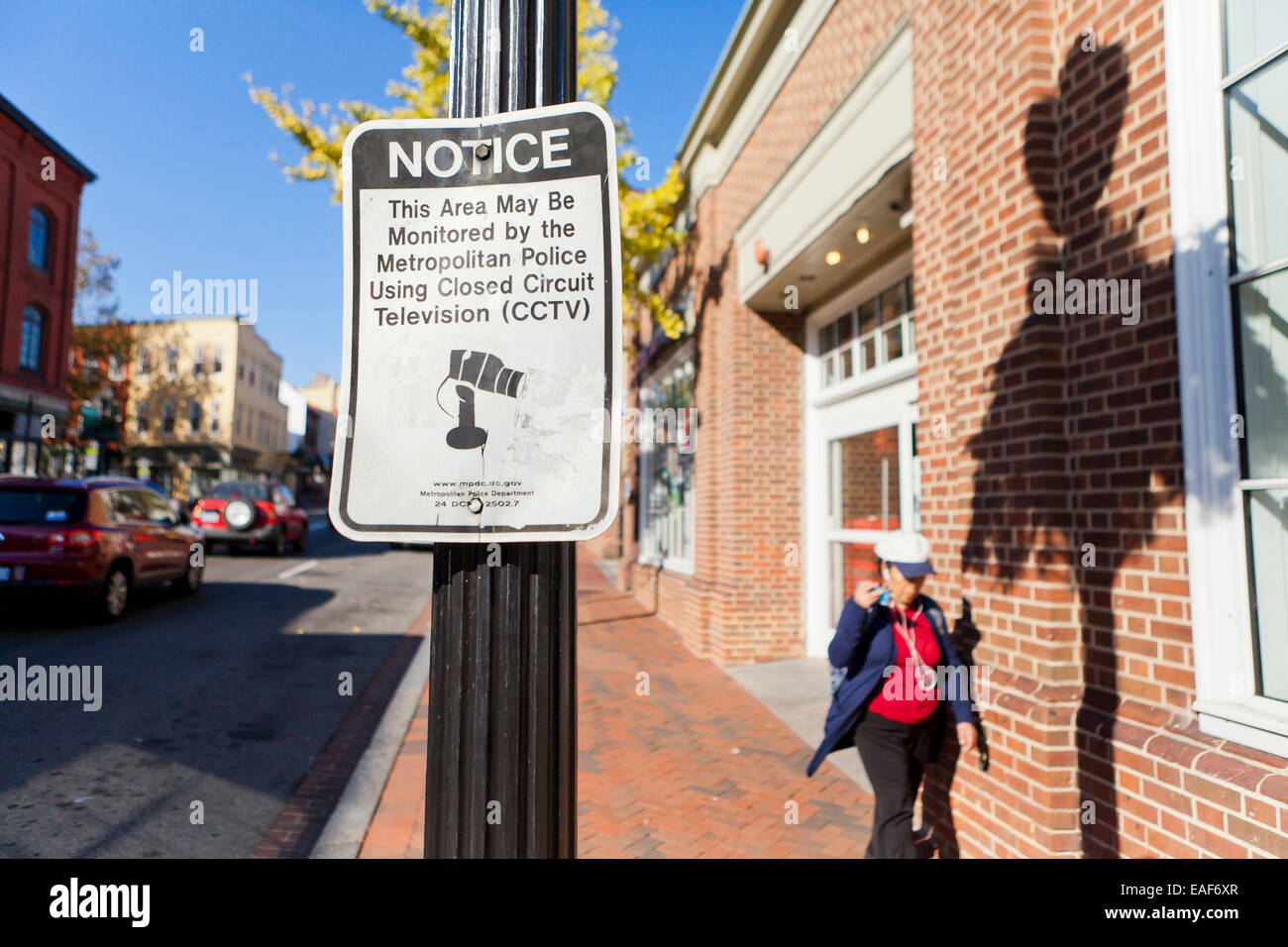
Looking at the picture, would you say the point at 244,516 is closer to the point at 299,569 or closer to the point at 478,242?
the point at 299,569

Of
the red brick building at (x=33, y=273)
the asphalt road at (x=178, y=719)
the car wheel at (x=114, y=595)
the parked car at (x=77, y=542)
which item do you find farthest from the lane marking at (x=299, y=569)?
the red brick building at (x=33, y=273)

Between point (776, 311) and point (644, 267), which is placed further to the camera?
point (644, 267)

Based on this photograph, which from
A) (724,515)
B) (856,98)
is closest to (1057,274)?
(856,98)

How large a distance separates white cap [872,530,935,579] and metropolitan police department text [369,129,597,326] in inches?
101

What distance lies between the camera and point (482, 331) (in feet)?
5.18

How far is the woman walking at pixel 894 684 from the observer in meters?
3.62

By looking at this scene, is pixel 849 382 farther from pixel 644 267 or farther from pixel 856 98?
pixel 644 267

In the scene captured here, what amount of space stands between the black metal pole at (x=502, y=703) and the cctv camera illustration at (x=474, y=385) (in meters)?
0.22

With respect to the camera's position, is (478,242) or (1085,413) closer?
(478,242)

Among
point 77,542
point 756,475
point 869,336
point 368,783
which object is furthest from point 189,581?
point 869,336

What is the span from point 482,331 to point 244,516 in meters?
17.1

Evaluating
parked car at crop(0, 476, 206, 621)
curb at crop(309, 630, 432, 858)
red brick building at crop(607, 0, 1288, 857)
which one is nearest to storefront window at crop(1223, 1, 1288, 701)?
red brick building at crop(607, 0, 1288, 857)

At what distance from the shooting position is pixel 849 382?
732cm
